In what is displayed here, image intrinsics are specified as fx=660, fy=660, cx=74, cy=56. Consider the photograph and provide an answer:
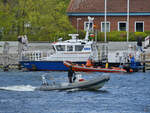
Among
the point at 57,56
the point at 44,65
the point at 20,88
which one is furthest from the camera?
the point at 44,65

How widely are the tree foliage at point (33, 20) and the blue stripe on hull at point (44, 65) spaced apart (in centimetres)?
946

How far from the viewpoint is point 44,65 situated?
6100cm

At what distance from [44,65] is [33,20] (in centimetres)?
1077

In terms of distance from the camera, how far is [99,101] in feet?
135

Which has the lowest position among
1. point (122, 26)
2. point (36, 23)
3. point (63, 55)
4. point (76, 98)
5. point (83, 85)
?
point (76, 98)

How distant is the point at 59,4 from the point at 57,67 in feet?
47.1

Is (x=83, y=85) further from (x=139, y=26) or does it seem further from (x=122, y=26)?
(x=139, y=26)

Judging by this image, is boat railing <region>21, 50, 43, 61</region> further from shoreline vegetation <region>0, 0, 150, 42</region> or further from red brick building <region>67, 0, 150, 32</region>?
red brick building <region>67, 0, 150, 32</region>

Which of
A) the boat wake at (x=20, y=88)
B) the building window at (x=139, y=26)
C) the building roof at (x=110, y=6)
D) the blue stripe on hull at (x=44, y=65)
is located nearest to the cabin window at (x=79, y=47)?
the blue stripe on hull at (x=44, y=65)

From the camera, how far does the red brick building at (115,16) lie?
247ft

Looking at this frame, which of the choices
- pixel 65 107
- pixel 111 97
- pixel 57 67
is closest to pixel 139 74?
pixel 57 67

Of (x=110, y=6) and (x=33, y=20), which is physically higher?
(x=110, y=6)

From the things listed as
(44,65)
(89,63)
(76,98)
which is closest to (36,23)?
(44,65)

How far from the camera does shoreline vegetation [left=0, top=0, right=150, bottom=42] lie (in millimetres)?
70688
